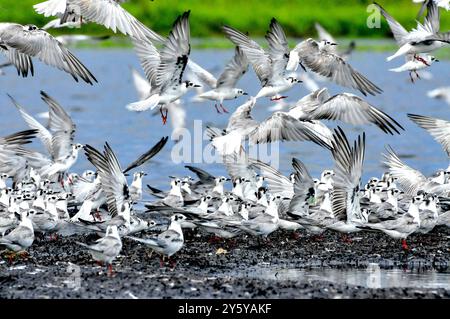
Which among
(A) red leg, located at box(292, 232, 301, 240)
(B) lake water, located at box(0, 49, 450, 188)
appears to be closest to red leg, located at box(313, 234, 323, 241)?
(A) red leg, located at box(292, 232, 301, 240)

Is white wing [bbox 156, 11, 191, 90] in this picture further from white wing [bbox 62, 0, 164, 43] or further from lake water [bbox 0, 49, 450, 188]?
lake water [bbox 0, 49, 450, 188]

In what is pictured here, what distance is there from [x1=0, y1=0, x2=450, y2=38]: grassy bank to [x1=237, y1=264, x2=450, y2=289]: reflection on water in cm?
4232

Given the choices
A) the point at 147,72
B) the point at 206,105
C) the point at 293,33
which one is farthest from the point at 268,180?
the point at 293,33

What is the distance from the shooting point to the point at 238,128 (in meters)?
17.8

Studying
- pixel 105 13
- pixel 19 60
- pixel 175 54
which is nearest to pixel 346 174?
pixel 175 54

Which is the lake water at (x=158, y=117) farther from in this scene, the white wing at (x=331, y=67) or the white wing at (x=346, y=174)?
the white wing at (x=346, y=174)

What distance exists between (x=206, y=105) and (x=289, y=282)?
28.6 metres

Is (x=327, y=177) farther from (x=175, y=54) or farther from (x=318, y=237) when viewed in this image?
(x=175, y=54)

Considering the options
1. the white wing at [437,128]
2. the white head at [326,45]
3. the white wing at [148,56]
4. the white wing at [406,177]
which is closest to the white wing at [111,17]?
the white wing at [148,56]

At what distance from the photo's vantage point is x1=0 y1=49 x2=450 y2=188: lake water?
2720 cm

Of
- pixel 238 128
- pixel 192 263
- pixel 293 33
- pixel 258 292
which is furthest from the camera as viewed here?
pixel 293 33

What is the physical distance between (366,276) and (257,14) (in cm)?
4890

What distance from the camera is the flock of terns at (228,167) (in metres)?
15.1
